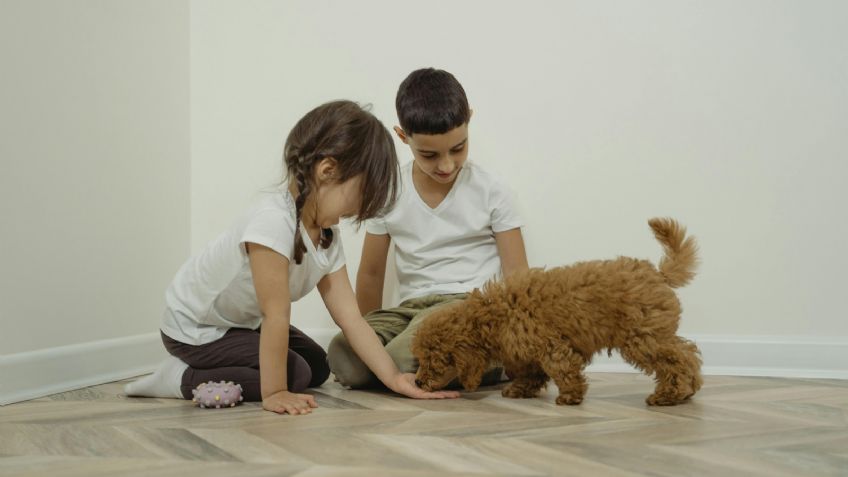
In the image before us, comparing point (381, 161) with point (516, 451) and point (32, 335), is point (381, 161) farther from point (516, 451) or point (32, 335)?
point (32, 335)

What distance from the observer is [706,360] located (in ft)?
7.14

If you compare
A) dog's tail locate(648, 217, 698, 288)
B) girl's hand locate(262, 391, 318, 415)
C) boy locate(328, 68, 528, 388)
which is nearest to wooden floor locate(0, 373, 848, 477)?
girl's hand locate(262, 391, 318, 415)

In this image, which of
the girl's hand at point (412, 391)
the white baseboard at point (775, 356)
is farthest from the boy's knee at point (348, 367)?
the white baseboard at point (775, 356)

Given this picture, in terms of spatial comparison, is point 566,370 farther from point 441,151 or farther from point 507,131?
point 507,131

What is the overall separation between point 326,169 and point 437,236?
56 cm

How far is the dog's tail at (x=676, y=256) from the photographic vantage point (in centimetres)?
168

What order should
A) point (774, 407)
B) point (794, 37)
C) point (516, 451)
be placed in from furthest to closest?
point (794, 37) → point (774, 407) → point (516, 451)

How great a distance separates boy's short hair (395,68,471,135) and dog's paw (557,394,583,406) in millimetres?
697

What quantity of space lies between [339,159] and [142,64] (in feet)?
3.13

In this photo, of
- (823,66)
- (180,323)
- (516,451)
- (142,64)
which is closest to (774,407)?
(516,451)

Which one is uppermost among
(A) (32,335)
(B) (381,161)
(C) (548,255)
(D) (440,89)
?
(D) (440,89)

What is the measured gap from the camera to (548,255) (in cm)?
232

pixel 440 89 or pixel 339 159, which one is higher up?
pixel 440 89

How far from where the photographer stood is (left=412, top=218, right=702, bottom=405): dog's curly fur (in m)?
1.61
